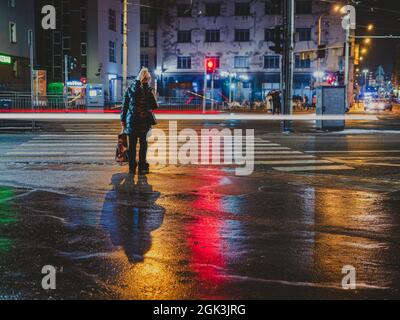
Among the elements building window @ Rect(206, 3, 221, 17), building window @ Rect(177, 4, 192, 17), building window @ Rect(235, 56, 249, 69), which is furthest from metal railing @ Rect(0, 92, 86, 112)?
building window @ Rect(206, 3, 221, 17)

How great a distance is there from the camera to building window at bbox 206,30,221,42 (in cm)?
6900

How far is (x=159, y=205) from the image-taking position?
334 inches

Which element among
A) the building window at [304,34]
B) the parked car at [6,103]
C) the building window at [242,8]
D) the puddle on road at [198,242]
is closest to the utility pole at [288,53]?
the puddle on road at [198,242]

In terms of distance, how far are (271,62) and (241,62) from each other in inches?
137

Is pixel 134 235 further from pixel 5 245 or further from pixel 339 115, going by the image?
pixel 339 115

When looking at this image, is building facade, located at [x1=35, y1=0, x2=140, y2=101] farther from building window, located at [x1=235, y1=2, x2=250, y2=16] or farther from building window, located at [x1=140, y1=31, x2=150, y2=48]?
building window, located at [x1=140, y1=31, x2=150, y2=48]

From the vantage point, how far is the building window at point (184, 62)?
6931cm

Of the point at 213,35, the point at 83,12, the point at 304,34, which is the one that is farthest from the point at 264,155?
the point at 213,35

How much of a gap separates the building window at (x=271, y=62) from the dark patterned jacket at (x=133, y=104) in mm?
57398

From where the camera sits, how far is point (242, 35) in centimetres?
6869

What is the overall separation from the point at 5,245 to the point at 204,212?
9.17ft

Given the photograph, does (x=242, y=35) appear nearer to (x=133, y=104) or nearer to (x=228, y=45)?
(x=228, y=45)

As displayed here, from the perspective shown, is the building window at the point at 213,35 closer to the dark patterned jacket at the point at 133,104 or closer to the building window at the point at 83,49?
the building window at the point at 83,49

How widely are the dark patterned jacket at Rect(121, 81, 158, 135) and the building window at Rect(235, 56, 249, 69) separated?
2290 inches
